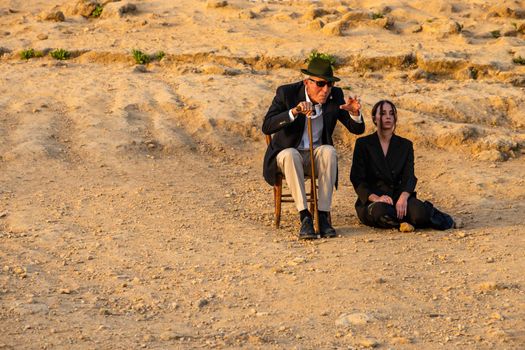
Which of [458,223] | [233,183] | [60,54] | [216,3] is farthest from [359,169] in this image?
[216,3]

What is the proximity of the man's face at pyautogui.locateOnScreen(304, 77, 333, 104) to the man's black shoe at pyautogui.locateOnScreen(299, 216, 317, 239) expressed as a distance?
102cm

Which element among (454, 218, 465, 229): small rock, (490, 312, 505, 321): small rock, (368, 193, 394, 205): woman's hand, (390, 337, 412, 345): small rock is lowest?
(454, 218, 465, 229): small rock

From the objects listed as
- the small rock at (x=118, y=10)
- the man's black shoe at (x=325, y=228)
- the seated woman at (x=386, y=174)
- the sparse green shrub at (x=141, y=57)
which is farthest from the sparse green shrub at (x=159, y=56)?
the man's black shoe at (x=325, y=228)

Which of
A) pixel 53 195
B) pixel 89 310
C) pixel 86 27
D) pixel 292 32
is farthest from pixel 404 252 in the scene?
pixel 86 27

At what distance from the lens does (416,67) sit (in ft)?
47.1

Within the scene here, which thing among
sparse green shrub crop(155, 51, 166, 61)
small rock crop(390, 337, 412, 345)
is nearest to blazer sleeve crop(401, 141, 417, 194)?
small rock crop(390, 337, 412, 345)

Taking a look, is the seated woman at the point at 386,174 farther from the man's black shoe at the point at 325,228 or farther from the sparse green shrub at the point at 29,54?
the sparse green shrub at the point at 29,54

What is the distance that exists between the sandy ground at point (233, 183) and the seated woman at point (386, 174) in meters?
0.15

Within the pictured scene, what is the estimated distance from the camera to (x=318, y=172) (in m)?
9.34

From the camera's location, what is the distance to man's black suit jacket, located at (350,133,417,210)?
9570 mm


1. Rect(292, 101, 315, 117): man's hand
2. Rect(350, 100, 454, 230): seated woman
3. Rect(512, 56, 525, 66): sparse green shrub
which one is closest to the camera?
Rect(292, 101, 315, 117): man's hand

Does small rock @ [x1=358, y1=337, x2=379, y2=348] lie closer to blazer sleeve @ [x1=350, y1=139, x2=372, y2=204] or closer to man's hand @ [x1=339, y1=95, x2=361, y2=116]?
man's hand @ [x1=339, y1=95, x2=361, y2=116]

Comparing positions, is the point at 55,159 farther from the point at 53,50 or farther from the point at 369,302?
the point at 369,302

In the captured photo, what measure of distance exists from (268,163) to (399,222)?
3.98 feet
